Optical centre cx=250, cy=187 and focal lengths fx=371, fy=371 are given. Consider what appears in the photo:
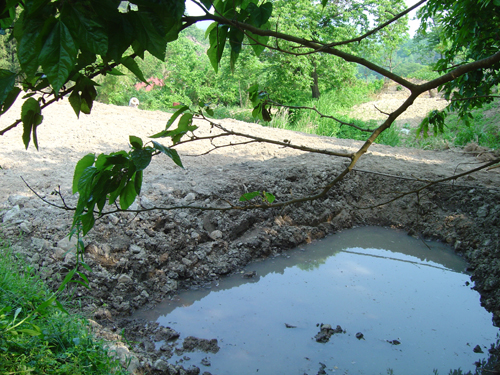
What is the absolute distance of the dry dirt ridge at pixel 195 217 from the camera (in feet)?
10.4

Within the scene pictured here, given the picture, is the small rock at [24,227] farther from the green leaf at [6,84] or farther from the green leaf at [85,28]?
the green leaf at [85,28]

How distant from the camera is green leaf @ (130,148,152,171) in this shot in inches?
32.4

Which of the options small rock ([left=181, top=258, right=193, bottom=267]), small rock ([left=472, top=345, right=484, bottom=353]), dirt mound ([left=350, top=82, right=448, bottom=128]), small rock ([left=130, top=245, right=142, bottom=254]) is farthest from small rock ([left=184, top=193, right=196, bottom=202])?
dirt mound ([left=350, top=82, right=448, bottom=128])

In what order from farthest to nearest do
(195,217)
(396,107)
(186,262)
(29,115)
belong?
(396,107), (195,217), (186,262), (29,115)

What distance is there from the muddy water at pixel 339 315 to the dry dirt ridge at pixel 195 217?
0.75ft

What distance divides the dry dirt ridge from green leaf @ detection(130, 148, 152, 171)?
1905 millimetres

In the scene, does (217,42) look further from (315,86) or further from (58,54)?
(315,86)

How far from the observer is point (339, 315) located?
3.21 meters

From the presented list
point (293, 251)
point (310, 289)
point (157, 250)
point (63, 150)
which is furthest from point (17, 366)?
point (63, 150)

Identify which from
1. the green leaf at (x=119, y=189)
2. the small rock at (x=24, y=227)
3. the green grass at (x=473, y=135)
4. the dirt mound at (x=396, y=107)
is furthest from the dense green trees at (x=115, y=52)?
the dirt mound at (x=396, y=107)

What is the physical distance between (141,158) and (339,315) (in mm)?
2839

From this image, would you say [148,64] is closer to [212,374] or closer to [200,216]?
[200,216]

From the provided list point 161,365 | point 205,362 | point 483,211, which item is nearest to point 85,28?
point 161,365

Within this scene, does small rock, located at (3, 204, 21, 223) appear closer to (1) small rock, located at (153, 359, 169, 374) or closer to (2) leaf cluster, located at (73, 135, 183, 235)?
(1) small rock, located at (153, 359, 169, 374)
